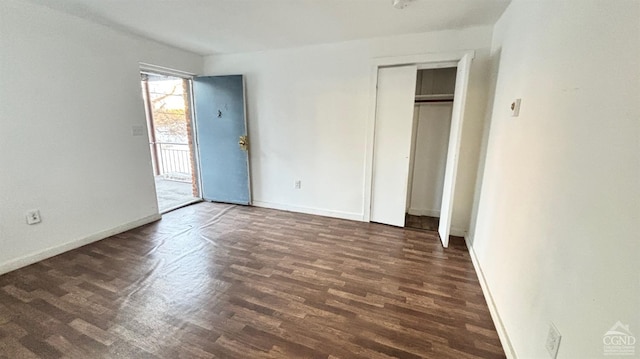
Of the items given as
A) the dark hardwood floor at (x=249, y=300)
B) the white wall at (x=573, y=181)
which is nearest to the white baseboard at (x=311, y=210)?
the dark hardwood floor at (x=249, y=300)

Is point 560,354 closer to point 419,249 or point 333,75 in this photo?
A: point 419,249

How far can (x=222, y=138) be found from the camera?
4035 mm

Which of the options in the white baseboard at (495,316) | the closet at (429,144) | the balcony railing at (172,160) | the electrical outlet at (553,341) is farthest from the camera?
the balcony railing at (172,160)

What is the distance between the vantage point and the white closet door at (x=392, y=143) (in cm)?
304

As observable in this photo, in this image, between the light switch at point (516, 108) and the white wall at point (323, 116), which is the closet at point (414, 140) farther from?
the light switch at point (516, 108)

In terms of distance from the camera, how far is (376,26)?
268cm

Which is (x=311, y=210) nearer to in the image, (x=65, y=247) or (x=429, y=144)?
(x=429, y=144)

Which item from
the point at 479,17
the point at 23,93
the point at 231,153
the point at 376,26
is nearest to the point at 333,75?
the point at 376,26

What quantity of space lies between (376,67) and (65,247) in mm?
3964

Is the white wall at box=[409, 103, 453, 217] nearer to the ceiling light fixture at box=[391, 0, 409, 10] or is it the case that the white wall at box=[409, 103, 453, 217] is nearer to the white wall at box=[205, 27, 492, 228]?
the white wall at box=[205, 27, 492, 228]

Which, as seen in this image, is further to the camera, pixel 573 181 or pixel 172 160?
pixel 172 160

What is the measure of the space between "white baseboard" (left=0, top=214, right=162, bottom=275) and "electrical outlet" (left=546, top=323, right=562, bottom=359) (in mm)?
3968

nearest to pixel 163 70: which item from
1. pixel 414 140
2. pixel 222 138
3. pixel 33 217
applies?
pixel 222 138

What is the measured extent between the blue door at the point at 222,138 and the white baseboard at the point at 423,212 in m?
2.57
